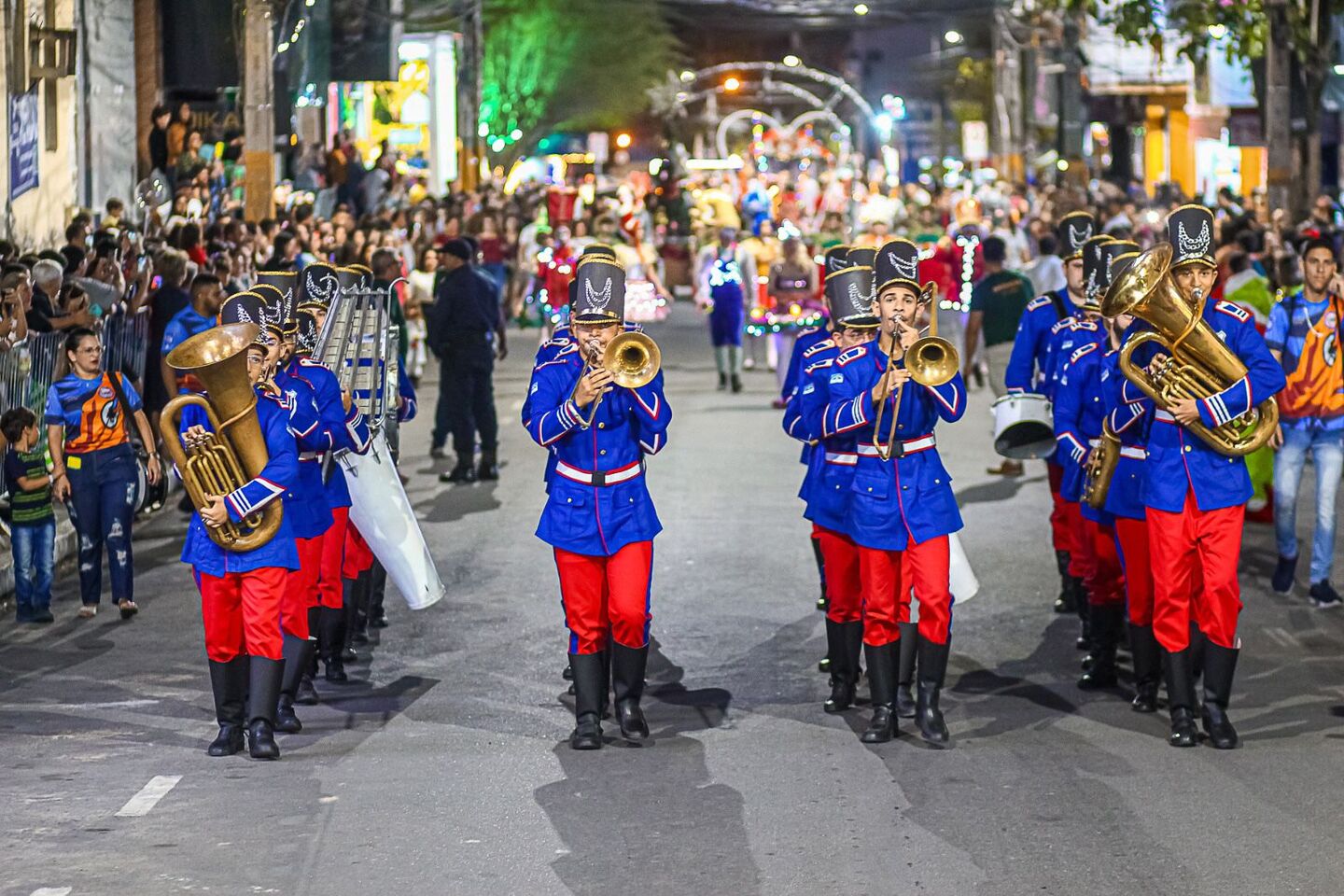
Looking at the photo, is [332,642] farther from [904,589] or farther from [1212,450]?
[1212,450]

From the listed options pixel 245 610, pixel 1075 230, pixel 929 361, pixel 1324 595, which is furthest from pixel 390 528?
pixel 1324 595

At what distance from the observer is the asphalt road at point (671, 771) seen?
7207 mm

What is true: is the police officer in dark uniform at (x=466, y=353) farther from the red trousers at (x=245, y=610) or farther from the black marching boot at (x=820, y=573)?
the red trousers at (x=245, y=610)

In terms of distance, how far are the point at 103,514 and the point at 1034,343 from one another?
4.93m

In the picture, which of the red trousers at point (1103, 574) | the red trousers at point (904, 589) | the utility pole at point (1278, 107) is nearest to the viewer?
the red trousers at point (904, 589)

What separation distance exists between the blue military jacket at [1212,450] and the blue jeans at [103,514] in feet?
18.4

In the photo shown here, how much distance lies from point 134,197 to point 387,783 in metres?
18.8

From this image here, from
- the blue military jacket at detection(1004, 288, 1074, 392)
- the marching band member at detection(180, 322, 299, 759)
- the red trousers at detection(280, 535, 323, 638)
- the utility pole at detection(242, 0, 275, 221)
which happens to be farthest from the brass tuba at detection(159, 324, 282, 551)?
Answer: the utility pole at detection(242, 0, 275, 221)

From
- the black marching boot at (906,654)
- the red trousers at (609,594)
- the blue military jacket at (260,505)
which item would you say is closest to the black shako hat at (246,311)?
the blue military jacket at (260,505)

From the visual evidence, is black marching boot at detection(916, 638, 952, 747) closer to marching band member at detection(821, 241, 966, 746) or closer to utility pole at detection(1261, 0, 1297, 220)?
marching band member at detection(821, 241, 966, 746)

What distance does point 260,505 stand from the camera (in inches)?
340

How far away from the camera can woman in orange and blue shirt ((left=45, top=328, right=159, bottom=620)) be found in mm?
11867

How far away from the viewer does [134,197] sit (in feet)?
85.3

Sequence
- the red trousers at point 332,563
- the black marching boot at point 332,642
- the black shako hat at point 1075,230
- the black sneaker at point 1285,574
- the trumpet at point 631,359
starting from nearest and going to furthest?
the trumpet at point 631,359
the red trousers at point 332,563
the black marching boot at point 332,642
the black shako hat at point 1075,230
the black sneaker at point 1285,574
